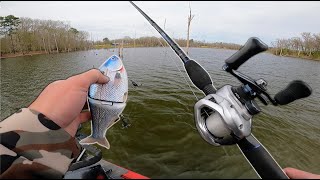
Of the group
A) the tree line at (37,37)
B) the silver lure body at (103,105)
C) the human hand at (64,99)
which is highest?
the tree line at (37,37)

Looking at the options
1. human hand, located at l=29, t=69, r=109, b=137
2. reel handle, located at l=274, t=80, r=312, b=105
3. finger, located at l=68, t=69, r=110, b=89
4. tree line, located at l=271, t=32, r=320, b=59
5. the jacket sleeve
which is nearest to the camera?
the jacket sleeve

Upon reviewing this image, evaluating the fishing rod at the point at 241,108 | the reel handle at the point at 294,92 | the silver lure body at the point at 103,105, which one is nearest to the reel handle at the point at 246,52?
the fishing rod at the point at 241,108

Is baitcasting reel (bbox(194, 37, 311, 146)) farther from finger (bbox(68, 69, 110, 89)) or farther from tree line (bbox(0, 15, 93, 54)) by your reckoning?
tree line (bbox(0, 15, 93, 54))

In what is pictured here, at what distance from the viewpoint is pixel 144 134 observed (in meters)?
8.41

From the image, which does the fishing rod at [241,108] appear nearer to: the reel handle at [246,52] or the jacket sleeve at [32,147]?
the reel handle at [246,52]

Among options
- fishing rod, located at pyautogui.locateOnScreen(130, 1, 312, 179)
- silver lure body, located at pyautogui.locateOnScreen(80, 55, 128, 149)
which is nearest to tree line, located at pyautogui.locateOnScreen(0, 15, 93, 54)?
silver lure body, located at pyautogui.locateOnScreen(80, 55, 128, 149)

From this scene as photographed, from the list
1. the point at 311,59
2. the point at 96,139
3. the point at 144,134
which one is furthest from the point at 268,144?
the point at 311,59

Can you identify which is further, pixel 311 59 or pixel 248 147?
pixel 311 59

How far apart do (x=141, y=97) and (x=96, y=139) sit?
444 inches

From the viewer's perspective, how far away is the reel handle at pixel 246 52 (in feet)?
4.30

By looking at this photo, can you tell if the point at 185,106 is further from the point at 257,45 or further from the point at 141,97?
the point at 257,45

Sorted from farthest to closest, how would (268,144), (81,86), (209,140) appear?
(268,144) → (81,86) → (209,140)

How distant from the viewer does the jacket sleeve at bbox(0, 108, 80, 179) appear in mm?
1044

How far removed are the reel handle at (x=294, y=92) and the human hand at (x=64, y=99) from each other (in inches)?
57.0
